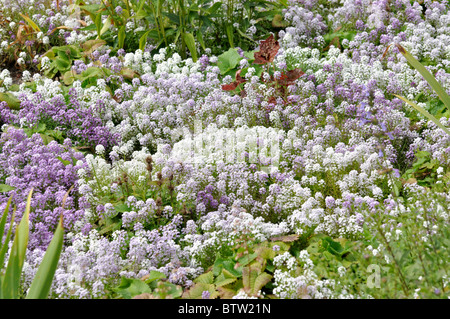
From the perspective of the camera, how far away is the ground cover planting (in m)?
2.91

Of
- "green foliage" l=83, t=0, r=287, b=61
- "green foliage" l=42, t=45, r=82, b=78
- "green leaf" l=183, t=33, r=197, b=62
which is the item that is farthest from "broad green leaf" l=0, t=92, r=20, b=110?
"green leaf" l=183, t=33, r=197, b=62

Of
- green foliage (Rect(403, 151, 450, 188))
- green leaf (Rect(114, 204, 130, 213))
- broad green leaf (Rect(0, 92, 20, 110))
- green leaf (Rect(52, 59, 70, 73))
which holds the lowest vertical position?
broad green leaf (Rect(0, 92, 20, 110))

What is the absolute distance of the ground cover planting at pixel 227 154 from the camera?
291 cm

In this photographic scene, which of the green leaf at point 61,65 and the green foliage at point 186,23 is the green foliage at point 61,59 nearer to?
the green leaf at point 61,65

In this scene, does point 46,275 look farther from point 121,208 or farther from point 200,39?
point 200,39

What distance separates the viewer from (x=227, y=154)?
14.4ft

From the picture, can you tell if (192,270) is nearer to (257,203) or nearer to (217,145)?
(257,203)

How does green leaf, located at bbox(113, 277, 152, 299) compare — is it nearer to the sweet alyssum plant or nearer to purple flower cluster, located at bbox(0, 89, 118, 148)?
the sweet alyssum plant

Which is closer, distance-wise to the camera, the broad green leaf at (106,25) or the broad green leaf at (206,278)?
the broad green leaf at (206,278)

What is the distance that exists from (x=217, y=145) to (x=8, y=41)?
4067 mm

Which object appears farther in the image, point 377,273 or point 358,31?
point 358,31

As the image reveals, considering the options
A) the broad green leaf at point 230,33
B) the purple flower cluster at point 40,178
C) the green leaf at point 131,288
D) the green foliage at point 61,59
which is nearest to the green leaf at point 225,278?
the green leaf at point 131,288
